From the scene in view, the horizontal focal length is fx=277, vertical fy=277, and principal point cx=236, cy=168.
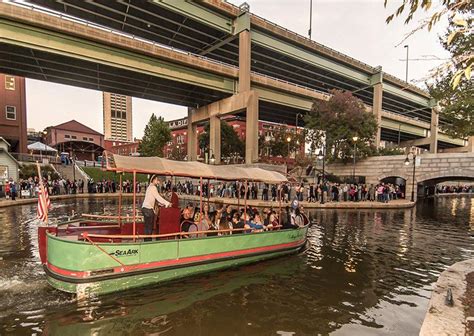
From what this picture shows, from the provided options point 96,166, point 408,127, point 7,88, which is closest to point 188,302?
point 96,166

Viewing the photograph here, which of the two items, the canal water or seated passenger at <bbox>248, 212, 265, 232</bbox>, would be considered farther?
seated passenger at <bbox>248, 212, 265, 232</bbox>

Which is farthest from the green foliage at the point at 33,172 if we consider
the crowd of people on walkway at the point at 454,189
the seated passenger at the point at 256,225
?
the crowd of people on walkway at the point at 454,189

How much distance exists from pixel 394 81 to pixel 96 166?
5424 centimetres

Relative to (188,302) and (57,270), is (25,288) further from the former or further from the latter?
(188,302)

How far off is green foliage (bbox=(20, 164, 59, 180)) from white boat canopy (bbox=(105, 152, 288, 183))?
2938cm

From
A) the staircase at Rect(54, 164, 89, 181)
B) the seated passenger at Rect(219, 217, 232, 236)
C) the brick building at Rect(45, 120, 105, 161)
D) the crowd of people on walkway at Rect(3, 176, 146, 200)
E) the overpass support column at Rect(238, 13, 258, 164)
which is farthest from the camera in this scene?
the brick building at Rect(45, 120, 105, 161)

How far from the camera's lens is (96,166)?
46.2 metres

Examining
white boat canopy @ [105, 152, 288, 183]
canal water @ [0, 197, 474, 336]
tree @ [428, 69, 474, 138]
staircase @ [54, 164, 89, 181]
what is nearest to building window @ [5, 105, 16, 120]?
staircase @ [54, 164, 89, 181]

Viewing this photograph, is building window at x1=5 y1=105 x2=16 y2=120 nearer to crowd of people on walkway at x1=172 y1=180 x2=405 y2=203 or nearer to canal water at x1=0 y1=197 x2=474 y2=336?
crowd of people on walkway at x1=172 y1=180 x2=405 y2=203

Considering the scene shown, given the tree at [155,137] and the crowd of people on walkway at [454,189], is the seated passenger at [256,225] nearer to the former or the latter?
the tree at [155,137]

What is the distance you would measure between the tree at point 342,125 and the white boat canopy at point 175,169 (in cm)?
2806

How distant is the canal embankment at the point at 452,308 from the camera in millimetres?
4863

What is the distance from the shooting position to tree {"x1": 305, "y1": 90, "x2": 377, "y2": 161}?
36.4m

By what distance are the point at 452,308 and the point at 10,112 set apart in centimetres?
5214
